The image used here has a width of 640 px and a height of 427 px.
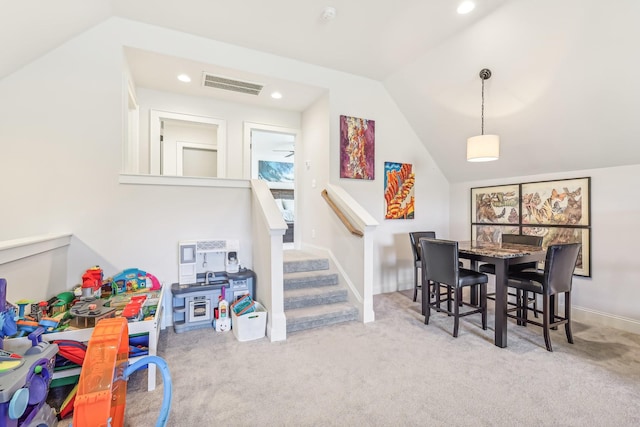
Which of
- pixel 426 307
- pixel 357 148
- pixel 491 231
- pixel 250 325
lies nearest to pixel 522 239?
pixel 491 231

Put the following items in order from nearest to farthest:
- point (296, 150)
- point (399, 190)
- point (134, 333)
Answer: point (134, 333)
point (399, 190)
point (296, 150)

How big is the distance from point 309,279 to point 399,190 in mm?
2104

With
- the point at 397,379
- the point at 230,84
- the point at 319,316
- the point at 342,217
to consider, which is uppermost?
the point at 230,84

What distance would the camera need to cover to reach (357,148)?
438 cm

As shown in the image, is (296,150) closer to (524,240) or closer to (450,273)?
(450,273)

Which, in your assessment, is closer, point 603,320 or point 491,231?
point 603,320

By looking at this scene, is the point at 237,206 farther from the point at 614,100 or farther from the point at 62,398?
the point at 614,100

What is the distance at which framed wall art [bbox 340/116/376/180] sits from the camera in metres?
4.29

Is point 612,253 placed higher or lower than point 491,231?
lower

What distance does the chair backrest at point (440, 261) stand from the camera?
2965 mm

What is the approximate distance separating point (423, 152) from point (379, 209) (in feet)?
4.34

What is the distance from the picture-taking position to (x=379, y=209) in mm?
4590

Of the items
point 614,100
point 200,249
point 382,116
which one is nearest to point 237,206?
point 200,249

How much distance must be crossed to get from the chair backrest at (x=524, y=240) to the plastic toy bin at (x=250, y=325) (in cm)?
303
